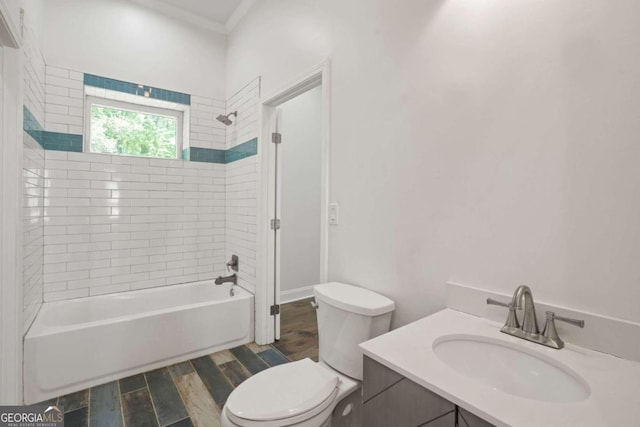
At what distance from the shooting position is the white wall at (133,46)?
2416 millimetres

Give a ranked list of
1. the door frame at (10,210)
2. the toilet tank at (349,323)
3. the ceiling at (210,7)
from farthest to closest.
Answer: the ceiling at (210,7)
the door frame at (10,210)
the toilet tank at (349,323)

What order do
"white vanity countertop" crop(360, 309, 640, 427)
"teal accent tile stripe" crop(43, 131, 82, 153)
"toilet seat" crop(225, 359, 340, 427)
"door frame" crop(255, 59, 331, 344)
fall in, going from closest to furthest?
1. "white vanity countertop" crop(360, 309, 640, 427)
2. "toilet seat" crop(225, 359, 340, 427)
3. "teal accent tile stripe" crop(43, 131, 82, 153)
4. "door frame" crop(255, 59, 331, 344)

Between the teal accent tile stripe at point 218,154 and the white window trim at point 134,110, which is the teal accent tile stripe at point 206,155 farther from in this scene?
the white window trim at point 134,110

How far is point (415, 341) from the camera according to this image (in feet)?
3.09

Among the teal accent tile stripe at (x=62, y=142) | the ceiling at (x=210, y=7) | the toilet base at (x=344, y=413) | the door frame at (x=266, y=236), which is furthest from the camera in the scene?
the ceiling at (x=210, y=7)

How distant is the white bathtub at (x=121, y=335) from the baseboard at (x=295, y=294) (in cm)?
91

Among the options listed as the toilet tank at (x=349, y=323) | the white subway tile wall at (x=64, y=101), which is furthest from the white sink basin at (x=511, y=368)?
the white subway tile wall at (x=64, y=101)

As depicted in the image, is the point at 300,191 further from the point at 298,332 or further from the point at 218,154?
the point at 298,332

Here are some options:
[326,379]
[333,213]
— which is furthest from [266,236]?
[326,379]

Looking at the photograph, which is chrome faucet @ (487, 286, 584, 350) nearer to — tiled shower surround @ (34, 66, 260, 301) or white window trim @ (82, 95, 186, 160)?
tiled shower surround @ (34, 66, 260, 301)

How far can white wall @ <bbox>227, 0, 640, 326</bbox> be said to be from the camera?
87cm

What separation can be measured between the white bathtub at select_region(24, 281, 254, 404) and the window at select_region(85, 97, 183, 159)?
1352 mm

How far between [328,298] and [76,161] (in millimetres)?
2486

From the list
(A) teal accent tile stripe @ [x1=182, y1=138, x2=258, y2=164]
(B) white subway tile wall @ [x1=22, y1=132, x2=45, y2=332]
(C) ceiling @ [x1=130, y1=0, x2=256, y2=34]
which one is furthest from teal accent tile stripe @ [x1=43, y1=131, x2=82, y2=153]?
(C) ceiling @ [x1=130, y1=0, x2=256, y2=34]
